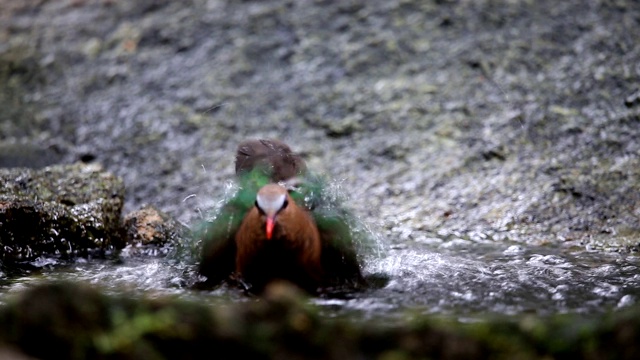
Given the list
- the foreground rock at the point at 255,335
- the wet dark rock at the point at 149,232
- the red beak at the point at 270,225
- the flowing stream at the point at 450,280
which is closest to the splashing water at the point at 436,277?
the flowing stream at the point at 450,280

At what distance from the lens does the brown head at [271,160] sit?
4.83 metres

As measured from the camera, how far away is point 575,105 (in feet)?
21.0

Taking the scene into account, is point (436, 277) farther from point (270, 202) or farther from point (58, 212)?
point (58, 212)

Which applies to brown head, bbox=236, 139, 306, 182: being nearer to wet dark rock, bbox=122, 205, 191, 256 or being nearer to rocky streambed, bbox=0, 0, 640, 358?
rocky streambed, bbox=0, 0, 640, 358

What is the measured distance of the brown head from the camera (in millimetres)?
4828

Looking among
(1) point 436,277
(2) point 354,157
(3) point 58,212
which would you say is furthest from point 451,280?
(3) point 58,212

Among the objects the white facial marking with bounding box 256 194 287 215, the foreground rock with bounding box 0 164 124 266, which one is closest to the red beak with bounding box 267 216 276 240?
the white facial marking with bounding box 256 194 287 215

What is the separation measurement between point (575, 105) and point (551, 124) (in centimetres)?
29

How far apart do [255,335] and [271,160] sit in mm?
2710

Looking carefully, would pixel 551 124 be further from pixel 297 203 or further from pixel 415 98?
pixel 297 203

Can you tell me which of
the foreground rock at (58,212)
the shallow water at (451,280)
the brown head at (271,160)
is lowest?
the shallow water at (451,280)

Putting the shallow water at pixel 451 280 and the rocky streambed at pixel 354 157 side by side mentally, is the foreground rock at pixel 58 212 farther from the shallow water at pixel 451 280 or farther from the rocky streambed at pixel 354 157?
the shallow water at pixel 451 280

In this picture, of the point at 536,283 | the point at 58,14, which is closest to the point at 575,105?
the point at 536,283

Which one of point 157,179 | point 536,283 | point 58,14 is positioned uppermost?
point 58,14
